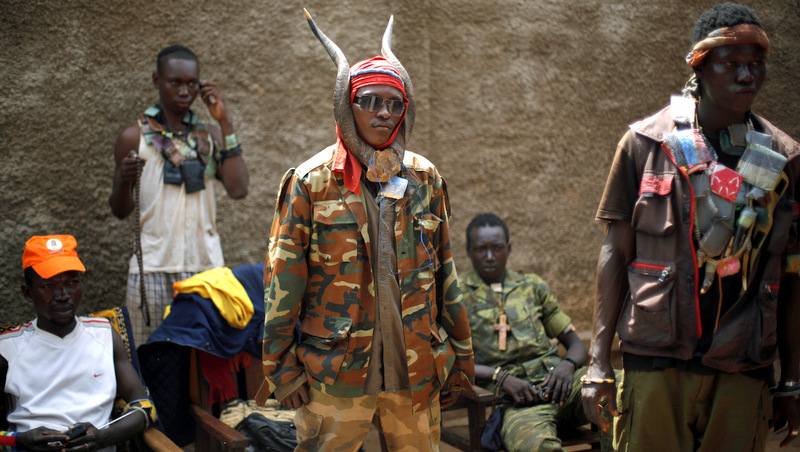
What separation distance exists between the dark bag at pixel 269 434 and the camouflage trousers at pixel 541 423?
3.63ft

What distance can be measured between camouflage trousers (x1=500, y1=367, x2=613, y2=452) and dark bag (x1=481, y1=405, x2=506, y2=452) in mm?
35

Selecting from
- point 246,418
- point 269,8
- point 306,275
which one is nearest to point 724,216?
point 306,275

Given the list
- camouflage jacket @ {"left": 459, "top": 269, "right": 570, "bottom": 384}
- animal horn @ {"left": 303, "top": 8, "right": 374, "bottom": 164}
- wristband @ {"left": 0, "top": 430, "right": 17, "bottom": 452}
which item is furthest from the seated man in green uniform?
wristband @ {"left": 0, "top": 430, "right": 17, "bottom": 452}

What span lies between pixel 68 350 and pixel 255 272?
3.31 feet

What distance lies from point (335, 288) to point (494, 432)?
1.74 metres

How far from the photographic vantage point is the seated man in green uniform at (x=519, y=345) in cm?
382

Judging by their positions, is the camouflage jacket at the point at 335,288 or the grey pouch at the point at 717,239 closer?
the grey pouch at the point at 717,239

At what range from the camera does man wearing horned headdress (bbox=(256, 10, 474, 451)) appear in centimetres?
251

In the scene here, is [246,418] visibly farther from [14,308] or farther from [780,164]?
[780,164]

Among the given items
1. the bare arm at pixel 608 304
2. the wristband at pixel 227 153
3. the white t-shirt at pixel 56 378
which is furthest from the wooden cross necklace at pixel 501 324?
the white t-shirt at pixel 56 378

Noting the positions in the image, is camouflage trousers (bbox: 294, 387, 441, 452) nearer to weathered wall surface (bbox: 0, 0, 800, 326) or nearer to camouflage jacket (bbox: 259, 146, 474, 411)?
camouflage jacket (bbox: 259, 146, 474, 411)

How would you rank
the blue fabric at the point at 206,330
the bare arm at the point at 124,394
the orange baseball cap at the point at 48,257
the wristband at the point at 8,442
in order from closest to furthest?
the wristband at the point at 8,442 < the bare arm at the point at 124,394 < the orange baseball cap at the point at 48,257 < the blue fabric at the point at 206,330

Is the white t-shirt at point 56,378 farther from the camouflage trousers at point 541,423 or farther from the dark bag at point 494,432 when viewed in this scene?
the camouflage trousers at point 541,423

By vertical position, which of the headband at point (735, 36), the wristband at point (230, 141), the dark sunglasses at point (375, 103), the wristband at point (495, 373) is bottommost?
the wristband at point (495, 373)
